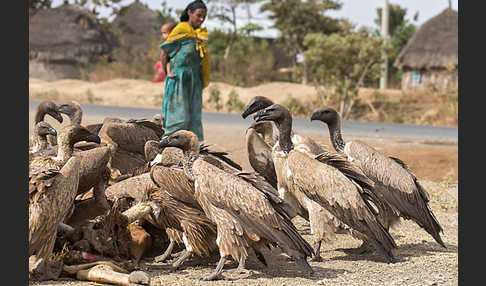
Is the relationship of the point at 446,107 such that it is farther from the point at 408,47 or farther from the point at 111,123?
the point at 111,123

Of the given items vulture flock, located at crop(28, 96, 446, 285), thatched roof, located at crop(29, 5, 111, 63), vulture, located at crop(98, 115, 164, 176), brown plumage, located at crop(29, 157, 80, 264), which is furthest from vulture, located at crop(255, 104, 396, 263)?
thatched roof, located at crop(29, 5, 111, 63)

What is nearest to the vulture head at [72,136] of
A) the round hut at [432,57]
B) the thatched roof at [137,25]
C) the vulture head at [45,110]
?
the vulture head at [45,110]

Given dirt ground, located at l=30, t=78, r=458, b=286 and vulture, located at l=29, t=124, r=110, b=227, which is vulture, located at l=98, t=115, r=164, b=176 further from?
dirt ground, located at l=30, t=78, r=458, b=286

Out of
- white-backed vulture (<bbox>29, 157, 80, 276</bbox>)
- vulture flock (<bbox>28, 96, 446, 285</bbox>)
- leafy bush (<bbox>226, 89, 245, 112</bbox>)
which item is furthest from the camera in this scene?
leafy bush (<bbox>226, 89, 245, 112</bbox>)

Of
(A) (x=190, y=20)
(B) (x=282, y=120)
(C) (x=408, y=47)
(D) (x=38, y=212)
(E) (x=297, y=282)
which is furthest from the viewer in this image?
(C) (x=408, y=47)

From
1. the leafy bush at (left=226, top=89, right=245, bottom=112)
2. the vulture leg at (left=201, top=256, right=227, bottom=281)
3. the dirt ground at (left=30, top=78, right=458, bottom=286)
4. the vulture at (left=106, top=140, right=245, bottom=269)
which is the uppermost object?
the leafy bush at (left=226, top=89, right=245, bottom=112)

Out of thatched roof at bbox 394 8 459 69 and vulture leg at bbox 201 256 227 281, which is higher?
thatched roof at bbox 394 8 459 69

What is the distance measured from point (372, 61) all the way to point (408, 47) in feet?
36.4

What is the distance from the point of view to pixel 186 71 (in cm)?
923

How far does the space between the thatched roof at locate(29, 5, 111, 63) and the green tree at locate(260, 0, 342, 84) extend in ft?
→ 35.5

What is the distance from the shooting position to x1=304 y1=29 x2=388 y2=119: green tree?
23.7 meters

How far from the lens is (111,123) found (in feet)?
24.6

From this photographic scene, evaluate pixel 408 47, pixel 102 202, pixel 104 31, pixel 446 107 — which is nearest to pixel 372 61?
pixel 446 107

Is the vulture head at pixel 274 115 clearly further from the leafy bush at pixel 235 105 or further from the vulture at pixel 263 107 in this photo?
the leafy bush at pixel 235 105
